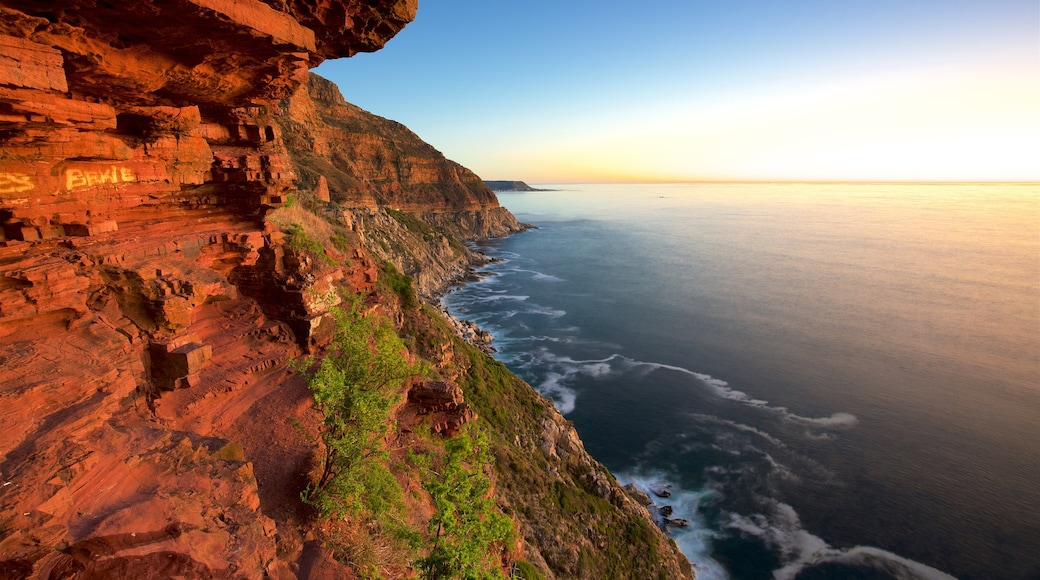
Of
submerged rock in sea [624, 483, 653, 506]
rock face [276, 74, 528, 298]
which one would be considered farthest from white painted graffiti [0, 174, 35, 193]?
rock face [276, 74, 528, 298]

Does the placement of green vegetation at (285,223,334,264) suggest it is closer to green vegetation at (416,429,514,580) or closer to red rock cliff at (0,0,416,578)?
red rock cliff at (0,0,416,578)

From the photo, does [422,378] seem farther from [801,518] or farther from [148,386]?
[801,518]

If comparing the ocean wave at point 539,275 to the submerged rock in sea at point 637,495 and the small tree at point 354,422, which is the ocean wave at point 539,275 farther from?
the small tree at point 354,422

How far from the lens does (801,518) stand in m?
29.6

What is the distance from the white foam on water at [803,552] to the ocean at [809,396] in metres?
0.09

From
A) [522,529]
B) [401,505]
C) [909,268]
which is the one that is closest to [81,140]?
[401,505]

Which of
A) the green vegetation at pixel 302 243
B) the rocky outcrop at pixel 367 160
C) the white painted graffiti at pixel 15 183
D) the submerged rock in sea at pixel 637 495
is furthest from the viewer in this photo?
the rocky outcrop at pixel 367 160

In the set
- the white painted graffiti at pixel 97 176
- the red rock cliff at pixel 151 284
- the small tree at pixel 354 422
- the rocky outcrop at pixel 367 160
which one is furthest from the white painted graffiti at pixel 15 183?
the rocky outcrop at pixel 367 160

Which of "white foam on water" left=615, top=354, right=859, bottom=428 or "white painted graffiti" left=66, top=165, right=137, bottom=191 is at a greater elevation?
"white painted graffiti" left=66, top=165, right=137, bottom=191

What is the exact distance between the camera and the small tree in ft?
34.8

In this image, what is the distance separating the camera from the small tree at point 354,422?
417 inches

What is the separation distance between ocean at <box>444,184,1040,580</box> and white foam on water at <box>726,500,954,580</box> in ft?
0.31

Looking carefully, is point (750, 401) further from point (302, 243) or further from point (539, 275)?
point (539, 275)

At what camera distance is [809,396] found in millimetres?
43562
